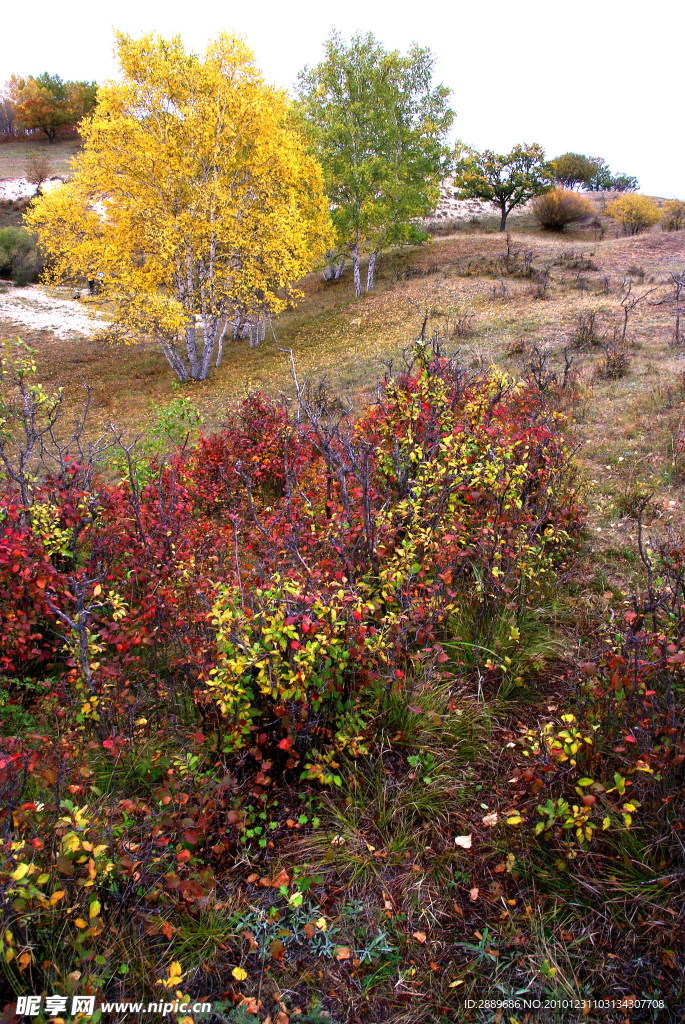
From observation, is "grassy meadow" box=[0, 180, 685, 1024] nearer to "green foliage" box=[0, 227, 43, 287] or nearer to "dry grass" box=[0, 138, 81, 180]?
"green foliage" box=[0, 227, 43, 287]

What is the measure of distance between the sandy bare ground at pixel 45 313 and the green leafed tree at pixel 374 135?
1237 cm

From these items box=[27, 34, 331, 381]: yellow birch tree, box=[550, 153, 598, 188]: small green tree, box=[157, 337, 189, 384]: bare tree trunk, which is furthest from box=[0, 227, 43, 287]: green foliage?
box=[550, 153, 598, 188]: small green tree

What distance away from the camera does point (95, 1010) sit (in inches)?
79.1

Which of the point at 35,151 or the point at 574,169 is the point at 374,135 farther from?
the point at 35,151

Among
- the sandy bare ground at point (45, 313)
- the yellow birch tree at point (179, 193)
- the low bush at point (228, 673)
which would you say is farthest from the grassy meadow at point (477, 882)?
the sandy bare ground at point (45, 313)

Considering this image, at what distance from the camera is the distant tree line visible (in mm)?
60531

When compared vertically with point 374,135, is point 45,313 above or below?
below

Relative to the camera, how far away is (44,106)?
60.8m

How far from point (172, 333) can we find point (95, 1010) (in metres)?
19.3

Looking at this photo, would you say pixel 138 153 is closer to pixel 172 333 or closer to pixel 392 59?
pixel 172 333

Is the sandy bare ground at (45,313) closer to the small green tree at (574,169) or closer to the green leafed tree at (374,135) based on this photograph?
the green leafed tree at (374,135)

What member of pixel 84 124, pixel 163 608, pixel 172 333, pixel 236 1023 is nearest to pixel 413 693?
pixel 236 1023

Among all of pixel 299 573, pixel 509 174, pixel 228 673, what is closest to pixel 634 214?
pixel 509 174

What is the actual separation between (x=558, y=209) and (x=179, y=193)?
82.5ft
